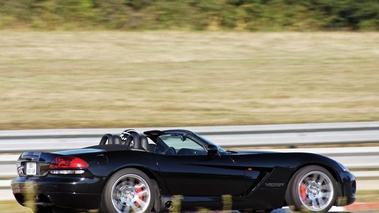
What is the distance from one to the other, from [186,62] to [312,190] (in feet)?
33.5

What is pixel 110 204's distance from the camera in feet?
25.3

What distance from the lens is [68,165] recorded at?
25.3 feet

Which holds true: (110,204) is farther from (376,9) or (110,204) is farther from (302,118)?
(376,9)

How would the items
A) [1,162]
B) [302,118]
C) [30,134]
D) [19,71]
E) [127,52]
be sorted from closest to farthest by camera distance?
[1,162] < [30,134] < [302,118] < [19,71] < [127,52]

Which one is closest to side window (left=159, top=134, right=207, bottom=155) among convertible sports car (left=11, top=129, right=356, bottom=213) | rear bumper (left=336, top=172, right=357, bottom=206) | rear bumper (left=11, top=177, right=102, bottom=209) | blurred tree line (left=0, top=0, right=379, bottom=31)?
convertible sports car (left=11, top=129, right=356, bottom=213)

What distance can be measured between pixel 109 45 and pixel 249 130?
8.38 meters

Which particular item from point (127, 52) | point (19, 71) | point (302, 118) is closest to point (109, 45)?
point (127, 52)

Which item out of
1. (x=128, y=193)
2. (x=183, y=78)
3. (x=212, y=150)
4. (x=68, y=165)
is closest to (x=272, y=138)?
(x=212, y=150)

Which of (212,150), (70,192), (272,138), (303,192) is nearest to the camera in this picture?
(70,192)

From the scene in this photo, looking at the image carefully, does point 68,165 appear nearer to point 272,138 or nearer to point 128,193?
A: point 128,193

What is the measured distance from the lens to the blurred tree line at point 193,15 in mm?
20859

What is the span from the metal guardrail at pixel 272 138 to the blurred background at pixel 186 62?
296cm

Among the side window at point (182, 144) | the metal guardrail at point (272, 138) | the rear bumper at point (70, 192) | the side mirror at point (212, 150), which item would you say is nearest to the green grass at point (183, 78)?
the metal guardrail at point (272, 138)

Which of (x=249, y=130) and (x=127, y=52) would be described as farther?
(x=127, y=52)
